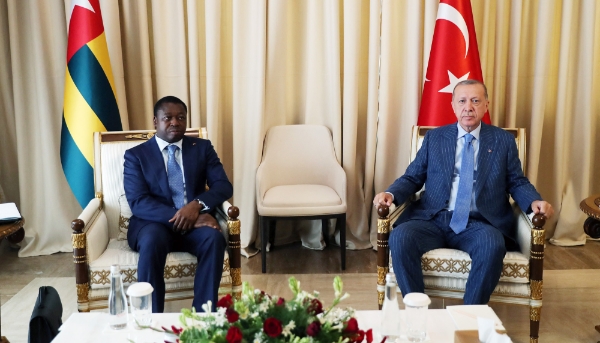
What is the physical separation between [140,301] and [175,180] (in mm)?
1181

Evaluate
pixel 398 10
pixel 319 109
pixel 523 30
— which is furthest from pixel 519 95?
pixel 319 109

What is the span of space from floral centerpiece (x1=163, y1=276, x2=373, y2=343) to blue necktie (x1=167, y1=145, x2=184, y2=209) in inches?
61.6

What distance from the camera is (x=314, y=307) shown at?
57.8 inches

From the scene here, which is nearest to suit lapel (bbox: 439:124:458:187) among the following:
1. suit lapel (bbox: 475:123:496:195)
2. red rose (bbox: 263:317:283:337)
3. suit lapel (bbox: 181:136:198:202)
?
suit lapel (bbox: 475:123:496:195)

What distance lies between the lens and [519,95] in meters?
4.37

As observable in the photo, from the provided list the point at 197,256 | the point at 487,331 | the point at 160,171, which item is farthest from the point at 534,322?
the point at 160,171

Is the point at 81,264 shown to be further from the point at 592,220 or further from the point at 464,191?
the point at 592,220

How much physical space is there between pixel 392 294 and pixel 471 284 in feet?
3.30

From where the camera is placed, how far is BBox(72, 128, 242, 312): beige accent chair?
2664mm

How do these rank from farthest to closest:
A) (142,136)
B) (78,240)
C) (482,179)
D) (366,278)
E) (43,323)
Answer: (366,278)
(142,136)
(482,179)
(78,240)
(43,323)

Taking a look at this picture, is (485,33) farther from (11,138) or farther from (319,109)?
(11,138)

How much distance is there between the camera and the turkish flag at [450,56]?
12.2 ft

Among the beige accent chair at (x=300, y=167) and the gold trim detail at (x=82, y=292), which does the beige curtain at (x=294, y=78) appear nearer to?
the beige accent chair at (x=300, y=167)

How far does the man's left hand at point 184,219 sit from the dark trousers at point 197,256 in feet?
0.17
